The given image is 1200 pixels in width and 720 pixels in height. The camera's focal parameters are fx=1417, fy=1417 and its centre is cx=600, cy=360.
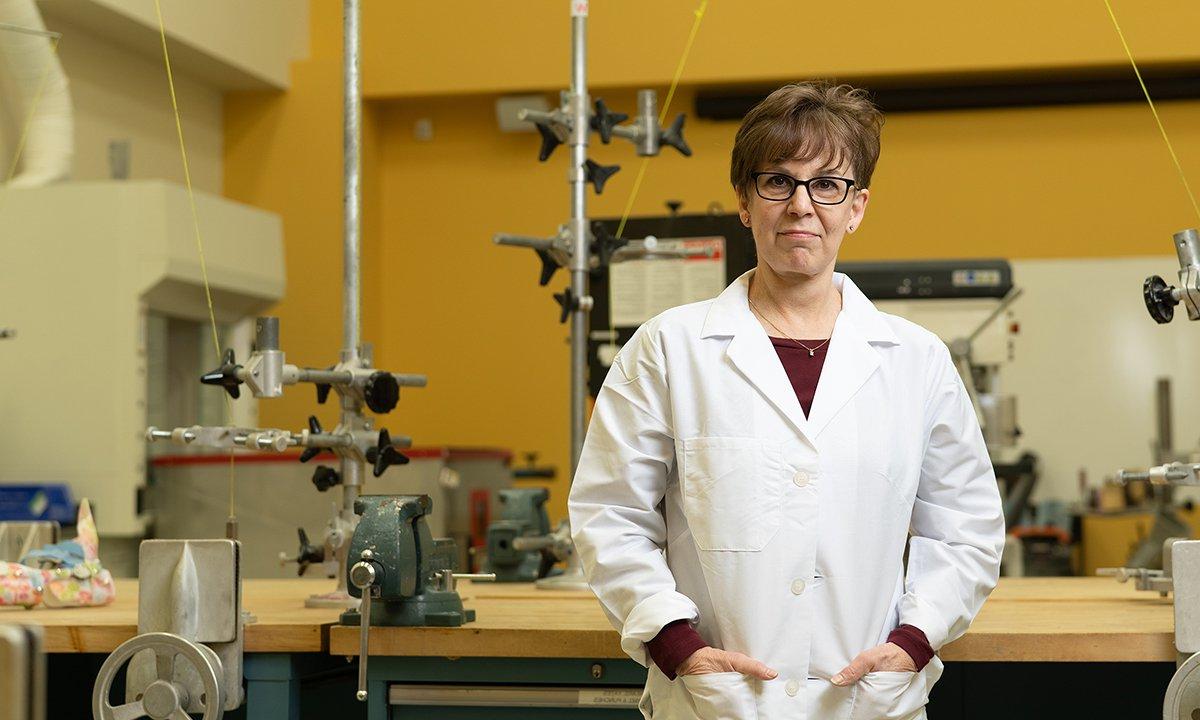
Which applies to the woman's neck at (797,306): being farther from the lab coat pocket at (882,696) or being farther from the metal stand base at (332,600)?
the metal stand base at (332,600)

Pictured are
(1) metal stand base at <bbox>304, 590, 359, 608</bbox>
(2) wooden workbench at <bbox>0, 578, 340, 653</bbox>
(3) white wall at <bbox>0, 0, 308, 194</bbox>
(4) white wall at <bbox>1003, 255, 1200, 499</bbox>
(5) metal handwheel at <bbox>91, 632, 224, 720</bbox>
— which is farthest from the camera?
(4) white wall at <bbox>1003, 255, 1200, 499</bbox>

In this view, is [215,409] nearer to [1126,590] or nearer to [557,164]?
[557,164]

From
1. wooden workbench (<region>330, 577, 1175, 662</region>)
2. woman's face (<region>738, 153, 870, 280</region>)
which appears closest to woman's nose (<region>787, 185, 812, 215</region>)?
woman's face (<region>738, 153, 870, 280</region>)

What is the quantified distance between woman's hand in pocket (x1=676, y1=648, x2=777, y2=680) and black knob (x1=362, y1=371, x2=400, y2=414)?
76 cm

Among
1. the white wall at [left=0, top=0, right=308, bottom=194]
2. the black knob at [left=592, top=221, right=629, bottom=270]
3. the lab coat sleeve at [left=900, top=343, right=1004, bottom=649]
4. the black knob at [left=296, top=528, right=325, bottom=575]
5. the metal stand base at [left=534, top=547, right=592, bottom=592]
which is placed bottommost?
the metal stand base at [left=534, top=547, right=592, bottom=592]

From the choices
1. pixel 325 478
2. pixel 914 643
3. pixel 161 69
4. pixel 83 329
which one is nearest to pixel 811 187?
pixel 914 643

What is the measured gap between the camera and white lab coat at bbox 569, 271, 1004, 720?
1388 mm

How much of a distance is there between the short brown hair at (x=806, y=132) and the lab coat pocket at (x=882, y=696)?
0.50 metres

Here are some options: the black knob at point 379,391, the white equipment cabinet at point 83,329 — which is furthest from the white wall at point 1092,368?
the black knob at point 379,391

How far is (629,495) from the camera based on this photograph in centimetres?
143

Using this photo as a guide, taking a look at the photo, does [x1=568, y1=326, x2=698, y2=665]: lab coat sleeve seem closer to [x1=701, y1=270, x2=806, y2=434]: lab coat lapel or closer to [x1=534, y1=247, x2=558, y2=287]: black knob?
[x1=701, y1=270, x2=806, y2=434]: lab coat lapel

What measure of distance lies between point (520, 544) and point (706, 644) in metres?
0.92

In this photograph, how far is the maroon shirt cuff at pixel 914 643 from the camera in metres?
1.39

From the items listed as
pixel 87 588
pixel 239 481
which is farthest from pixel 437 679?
pixel 239 481
